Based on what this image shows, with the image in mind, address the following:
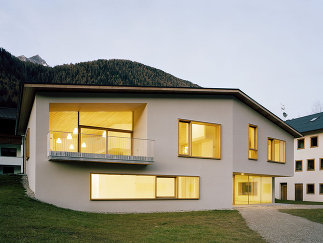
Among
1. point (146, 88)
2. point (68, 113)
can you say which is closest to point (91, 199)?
point (68, 113)

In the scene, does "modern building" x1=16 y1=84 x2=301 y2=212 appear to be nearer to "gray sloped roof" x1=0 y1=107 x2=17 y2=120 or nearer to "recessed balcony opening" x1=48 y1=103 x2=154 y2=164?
"recessed balcony opening" x1=48 y1=103 x2=154 y2=164

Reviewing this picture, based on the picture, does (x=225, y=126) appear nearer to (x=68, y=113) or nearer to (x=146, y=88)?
(x=146, y=88)

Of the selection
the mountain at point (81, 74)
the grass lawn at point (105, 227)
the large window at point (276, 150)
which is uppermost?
the mountain at point (81, 74)

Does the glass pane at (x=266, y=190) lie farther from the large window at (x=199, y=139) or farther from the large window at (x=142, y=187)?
the large window at (x=142, y=187)

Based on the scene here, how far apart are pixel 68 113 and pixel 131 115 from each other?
3.40m

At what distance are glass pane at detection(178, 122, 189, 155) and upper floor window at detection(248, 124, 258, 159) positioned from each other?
188 inches

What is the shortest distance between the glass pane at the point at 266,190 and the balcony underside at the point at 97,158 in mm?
10872

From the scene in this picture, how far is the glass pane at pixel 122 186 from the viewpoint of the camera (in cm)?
1573

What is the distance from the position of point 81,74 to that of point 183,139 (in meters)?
56.8

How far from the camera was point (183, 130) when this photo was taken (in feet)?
58.9

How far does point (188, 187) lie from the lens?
1789 centimetres

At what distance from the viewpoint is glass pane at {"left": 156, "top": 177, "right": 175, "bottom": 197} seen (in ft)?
56.1

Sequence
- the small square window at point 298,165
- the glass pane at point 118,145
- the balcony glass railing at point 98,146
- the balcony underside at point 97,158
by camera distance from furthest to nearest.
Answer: the small square window at point 298,165 → the glass pane at point 118,145 → the balcony glass railing at point 98,146 → the balcony underside at point 97,158

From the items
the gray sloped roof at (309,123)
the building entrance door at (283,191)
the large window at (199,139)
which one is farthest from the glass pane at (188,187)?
the building entrance door at (283,191)
